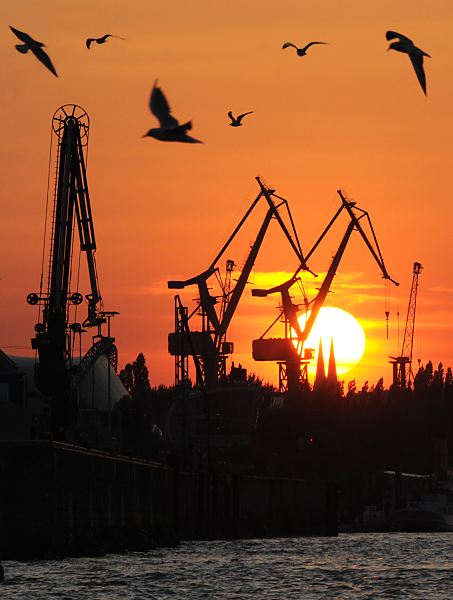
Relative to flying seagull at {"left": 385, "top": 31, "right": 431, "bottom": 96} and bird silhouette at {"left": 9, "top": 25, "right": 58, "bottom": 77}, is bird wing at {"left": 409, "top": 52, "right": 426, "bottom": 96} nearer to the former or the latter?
flying seagull at {"left": 385, "top": 31, "right": 431, "bottom": 96}

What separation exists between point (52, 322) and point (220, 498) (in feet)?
73.0

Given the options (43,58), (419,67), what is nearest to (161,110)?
(43,58)

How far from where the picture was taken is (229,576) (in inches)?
2501

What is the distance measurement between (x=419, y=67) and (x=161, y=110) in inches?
235

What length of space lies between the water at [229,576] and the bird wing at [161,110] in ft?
60.1

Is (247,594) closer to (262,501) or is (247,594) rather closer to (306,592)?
(306,592)

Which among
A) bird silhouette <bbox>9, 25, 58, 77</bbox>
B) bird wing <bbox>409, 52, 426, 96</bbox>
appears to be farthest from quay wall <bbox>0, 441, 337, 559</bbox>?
bird wing <bbox>409, 52, 426, 96</bbox>

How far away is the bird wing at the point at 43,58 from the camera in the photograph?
1495 inches

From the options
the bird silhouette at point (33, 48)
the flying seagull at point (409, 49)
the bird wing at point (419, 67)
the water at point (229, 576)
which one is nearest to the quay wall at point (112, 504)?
the water at point (229, 576)

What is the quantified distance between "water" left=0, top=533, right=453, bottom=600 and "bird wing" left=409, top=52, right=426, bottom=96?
67.8ft

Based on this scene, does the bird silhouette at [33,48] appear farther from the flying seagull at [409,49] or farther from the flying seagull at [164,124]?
the flying seagull at [409,49]

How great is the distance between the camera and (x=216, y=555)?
78562mm

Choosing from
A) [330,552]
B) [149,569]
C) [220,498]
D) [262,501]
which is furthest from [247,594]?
[262,501]

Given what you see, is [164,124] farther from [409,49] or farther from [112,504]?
[112,504]
